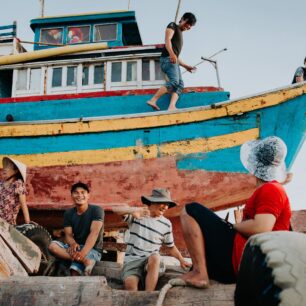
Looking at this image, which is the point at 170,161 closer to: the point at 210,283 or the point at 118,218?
the point at 118,218

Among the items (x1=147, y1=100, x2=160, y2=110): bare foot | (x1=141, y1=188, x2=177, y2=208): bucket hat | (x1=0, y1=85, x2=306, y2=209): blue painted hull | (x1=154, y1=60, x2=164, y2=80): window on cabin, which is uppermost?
(x1=154, y1=60, x2=164, y2=80): window on cabin

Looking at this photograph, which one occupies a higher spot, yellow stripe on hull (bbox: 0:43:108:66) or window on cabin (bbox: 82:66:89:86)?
yellow stripe on hull (bbox: 0:43:108:66)

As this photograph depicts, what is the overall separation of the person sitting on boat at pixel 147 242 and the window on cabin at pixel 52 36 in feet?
25.0

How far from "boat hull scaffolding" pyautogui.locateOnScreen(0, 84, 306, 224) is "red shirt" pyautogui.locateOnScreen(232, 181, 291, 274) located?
186 inches

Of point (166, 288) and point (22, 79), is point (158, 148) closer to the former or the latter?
point (22, 79)

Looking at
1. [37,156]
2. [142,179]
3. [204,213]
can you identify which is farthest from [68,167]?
[204,213]

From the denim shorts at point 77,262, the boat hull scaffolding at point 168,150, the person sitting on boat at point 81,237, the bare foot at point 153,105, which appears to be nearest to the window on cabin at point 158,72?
the bare foot at point 153,105

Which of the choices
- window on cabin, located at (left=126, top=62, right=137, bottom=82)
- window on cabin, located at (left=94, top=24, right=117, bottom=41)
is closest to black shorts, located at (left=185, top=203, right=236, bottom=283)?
window on cabin, located at (left=126, top=62, right=137, bottom=82)

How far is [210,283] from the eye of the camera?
231cm

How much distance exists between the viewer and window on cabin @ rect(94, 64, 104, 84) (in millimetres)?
8613

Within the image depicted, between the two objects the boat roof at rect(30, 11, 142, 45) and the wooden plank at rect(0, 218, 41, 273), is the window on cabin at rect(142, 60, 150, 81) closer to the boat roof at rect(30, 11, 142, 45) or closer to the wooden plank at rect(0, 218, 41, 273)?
the boat roof at rect(30, 11, 142, 45)

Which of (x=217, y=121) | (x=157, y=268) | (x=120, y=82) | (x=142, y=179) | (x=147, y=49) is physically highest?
(x=147, y=49)

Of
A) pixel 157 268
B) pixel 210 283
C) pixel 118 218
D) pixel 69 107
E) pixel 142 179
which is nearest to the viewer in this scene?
pixel 210 283

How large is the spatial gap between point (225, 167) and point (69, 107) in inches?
129
